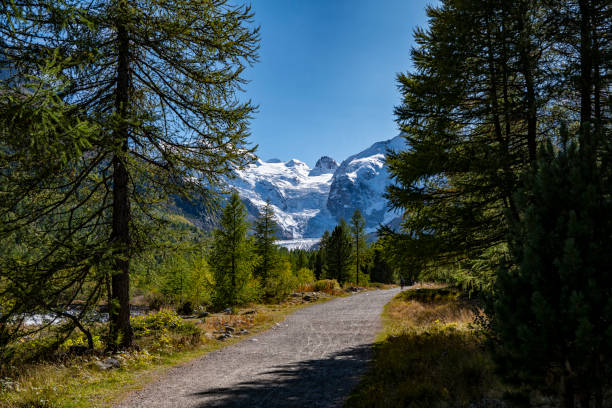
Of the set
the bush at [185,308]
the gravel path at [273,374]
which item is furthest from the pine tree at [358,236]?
the gravel path at [273,374]

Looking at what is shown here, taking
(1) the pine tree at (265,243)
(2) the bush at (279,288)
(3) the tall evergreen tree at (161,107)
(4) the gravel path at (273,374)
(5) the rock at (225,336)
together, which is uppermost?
(3) the tall evergreen tree at (161,107)

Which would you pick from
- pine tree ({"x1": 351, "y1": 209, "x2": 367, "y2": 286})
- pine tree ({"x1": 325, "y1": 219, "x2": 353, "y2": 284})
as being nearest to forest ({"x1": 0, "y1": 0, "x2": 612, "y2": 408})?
pine tree ({"x1": 325, "y1": 219, "x2": 353, "y2": 284})

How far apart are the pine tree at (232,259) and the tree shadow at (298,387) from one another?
11.5 m

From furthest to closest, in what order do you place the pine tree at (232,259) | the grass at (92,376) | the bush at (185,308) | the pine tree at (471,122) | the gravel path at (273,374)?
1. the bush at (185,308)
2. the pine tree at (232,259)
3. the pine tree at (471,122)
4. the gravel path at (273,374)
5. the grass at (92,376)

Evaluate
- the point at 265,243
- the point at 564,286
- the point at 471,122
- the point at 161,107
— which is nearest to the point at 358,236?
the point at 265,243

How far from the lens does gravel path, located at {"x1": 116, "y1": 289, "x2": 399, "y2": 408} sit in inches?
235

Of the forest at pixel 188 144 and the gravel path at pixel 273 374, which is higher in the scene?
the forest at pixel 188 144

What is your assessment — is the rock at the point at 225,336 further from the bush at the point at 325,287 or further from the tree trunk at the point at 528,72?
the bush at the point at 325,287

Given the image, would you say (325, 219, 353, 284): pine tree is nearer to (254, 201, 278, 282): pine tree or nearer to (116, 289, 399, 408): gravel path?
(254, 201, 278, 282): pine tree

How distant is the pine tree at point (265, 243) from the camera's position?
29.0 metres

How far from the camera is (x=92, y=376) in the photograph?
6.78m

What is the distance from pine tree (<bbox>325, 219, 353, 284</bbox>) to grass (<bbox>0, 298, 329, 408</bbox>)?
34560 millimetres

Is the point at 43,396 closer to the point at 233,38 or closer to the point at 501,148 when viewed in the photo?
the point at 233,38

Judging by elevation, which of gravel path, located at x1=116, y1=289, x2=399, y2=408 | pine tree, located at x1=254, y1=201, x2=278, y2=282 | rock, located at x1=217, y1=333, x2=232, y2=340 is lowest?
rock, located at x1=217, y1=333, x2=232, y2=340
